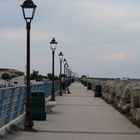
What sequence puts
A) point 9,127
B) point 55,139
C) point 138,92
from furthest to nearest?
point 138,92, point 9,127, point 55,139

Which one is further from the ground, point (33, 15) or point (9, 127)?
point (33, 15)

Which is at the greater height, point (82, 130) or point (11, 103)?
point (11, 103)

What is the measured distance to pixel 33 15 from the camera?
16.8 meters

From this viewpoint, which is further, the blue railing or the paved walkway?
the blue railing

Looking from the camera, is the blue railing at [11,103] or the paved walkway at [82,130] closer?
the paved walkway at [82,130]

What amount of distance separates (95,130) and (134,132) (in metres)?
1.19

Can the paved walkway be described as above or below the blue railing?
below

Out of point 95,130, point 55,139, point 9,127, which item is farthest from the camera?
point 95,130

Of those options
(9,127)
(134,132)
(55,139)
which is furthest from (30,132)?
(134,132)

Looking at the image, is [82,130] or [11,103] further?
[11,103]

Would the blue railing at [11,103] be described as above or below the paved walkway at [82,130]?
above

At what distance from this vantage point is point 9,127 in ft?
52.9

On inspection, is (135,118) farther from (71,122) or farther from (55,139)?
(55,139)

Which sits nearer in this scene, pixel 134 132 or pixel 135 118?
pixel 134 132
